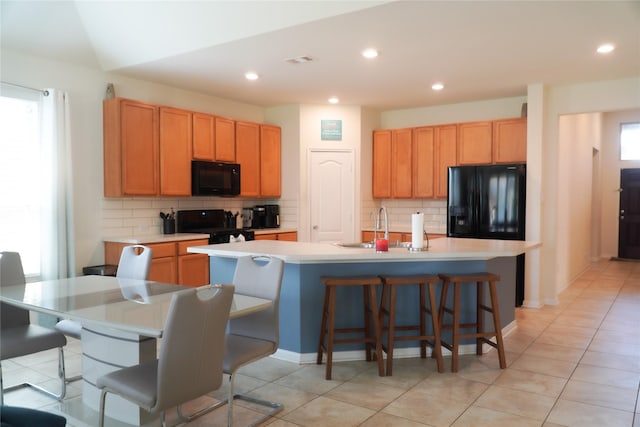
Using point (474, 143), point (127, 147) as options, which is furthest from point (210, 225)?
point (474, 143)

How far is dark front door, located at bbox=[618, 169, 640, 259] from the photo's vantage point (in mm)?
9438

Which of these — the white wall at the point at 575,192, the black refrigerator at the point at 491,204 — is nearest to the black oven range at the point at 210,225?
the black refrigerator at the point at 491,204

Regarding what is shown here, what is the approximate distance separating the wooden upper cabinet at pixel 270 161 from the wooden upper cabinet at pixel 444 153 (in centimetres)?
225

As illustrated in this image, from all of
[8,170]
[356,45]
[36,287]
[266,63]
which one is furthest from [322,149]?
[36,287]

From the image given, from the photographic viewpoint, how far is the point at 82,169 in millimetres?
4836

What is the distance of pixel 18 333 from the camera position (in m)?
2.84

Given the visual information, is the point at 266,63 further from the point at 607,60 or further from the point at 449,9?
the point at 607,60

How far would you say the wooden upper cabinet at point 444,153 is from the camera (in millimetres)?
6410

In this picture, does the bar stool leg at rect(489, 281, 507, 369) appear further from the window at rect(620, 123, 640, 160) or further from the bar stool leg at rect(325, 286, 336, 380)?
the window at rect(620, 123, 640, 160)

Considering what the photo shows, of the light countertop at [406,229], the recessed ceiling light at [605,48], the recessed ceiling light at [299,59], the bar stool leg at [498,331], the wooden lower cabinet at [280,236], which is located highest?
the recessed ceiling light at [299,59]

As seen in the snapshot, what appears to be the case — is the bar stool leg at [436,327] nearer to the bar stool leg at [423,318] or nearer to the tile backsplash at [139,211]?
the bar stool leg at [423,318]

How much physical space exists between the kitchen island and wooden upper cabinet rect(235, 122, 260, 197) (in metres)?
2.57

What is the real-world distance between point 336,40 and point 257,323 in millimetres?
2552

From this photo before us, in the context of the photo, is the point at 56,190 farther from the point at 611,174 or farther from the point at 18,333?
the point at 611,174
